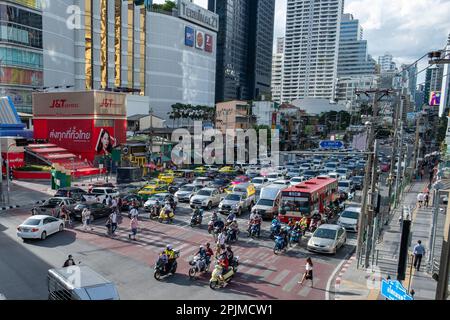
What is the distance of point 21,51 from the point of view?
59844 mm

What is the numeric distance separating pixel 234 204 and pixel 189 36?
86306 millimetres

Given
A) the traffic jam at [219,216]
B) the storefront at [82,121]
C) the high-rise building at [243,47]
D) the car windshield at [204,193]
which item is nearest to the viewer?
the traffic jam at [219,216]

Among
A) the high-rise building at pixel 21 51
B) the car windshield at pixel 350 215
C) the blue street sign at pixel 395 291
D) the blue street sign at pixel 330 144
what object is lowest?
the car windshield at pixel 350 215

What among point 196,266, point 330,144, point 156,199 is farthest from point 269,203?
point 196,266

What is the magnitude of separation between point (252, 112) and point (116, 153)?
5007cm

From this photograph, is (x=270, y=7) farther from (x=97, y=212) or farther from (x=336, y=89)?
(x=97, y=212)

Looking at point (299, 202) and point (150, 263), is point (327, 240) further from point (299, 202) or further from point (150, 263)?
point (150, 263)

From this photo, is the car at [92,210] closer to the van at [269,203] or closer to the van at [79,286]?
the van at [269,203]

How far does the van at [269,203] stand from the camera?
26.6 meters

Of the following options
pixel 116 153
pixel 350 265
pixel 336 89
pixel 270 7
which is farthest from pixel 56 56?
pixel 336 89

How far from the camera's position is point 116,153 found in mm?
50594

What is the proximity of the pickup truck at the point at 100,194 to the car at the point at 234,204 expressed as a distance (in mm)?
8404

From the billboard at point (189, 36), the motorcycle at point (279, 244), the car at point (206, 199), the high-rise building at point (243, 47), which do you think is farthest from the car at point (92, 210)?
the high-rise building at point (243, 47)

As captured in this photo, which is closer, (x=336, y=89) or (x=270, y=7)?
(x=270, y=7)
